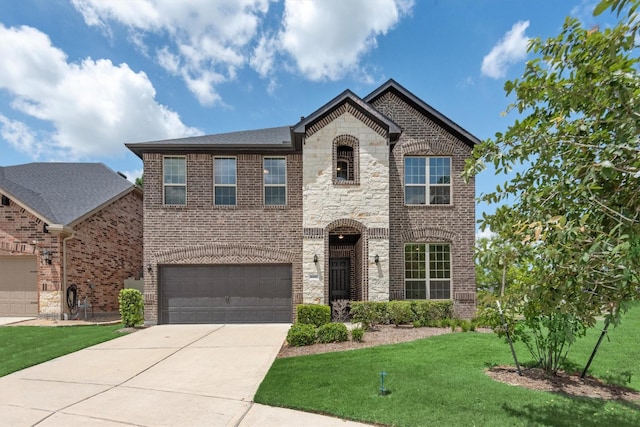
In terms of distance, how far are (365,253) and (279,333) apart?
3892 millimetres

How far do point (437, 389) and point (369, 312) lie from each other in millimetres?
5900

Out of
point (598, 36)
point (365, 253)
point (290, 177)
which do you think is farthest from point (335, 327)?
point (598, 36)

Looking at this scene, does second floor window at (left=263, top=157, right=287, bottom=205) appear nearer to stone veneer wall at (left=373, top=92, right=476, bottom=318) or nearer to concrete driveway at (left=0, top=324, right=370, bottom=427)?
stone veneer wall at (left=373, top=92, right=476, bottom=318)

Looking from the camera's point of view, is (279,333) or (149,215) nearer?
(279,333)

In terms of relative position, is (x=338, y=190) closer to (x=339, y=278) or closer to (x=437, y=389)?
(x=339, y=278)

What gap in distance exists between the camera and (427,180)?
42.7 ft

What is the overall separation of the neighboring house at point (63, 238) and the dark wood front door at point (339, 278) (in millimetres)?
9896

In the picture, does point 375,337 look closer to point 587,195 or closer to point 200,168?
point 587,195

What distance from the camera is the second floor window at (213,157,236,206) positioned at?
41.5 feet

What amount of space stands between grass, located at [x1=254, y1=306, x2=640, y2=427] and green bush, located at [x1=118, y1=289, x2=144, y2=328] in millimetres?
6484

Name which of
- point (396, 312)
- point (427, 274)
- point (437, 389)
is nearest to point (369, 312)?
point (396, 312)

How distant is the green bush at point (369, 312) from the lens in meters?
11.1

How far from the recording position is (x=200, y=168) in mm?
12586

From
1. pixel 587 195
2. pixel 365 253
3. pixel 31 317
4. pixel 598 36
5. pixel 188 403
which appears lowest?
pixel 31 317
